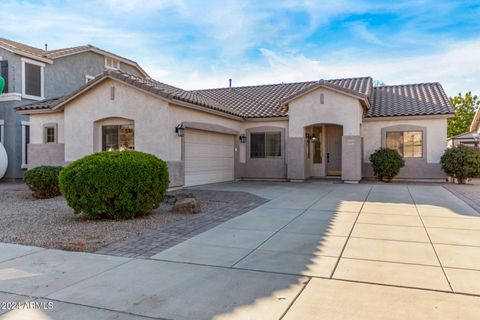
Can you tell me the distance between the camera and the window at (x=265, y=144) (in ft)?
65.4

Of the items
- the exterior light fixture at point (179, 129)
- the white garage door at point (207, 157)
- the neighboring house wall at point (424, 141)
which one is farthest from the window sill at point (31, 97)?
the neighboring house wall at point (424, 141)

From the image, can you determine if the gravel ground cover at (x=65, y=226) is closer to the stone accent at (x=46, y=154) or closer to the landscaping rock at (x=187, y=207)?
the landscaping rock at (x=187, y=207)

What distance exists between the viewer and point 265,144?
20.2 meters

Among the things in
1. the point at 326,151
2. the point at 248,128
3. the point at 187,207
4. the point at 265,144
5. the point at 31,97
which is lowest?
the point at 187,207

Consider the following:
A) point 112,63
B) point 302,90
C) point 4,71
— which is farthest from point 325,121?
point 4,71

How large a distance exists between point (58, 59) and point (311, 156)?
15408 millimetres

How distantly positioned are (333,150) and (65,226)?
16136 mm

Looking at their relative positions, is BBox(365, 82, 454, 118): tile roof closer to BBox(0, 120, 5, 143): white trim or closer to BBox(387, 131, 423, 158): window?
BBox(387, 131, 423, 158): window

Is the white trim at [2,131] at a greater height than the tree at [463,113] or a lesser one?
lesser

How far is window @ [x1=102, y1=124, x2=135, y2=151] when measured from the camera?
15164 mm

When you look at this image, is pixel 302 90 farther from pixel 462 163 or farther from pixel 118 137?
pixel 118 137

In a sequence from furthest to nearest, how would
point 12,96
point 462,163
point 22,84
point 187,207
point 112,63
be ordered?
point 112,63, point 22,84, point 12,96, point 462,163, point 187,207

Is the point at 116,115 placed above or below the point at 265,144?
above

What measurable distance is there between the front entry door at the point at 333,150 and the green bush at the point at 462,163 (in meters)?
5.35
